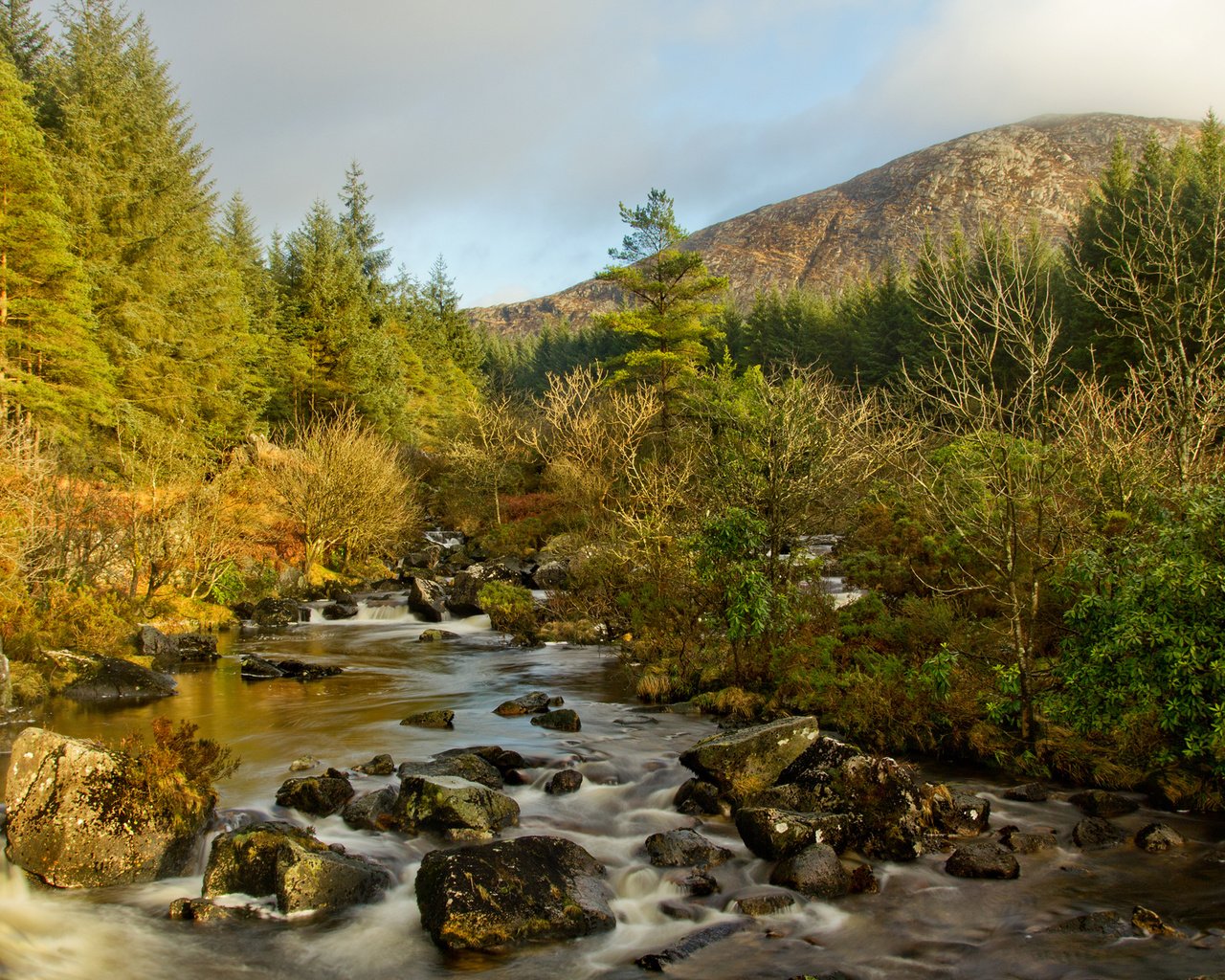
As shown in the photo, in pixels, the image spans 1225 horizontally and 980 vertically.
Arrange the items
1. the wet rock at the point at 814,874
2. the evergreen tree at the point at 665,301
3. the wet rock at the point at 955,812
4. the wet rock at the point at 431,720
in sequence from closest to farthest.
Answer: the wet rock at the point at 814,874 < the wet rock at the point at 955,812 < the wet rock at the point at 431,720 < the evergreen tree at the point at 665,301

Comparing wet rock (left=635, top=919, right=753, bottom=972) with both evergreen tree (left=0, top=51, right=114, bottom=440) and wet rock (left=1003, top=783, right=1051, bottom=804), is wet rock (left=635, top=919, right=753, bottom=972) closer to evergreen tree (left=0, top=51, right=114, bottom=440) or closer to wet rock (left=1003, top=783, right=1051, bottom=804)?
wet rock (left=1003, top=783, right=1051, bottom=804)

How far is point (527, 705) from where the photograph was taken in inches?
651

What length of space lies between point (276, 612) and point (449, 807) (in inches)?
733

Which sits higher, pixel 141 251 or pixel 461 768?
pixel 141 251

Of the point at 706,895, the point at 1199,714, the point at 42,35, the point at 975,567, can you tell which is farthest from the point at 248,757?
the point at 42,35

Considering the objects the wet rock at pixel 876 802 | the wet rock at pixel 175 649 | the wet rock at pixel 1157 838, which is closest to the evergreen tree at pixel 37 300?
the wet rock at pixel 175 649

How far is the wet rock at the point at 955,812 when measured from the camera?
32.9ft

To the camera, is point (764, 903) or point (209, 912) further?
point (764, 903)

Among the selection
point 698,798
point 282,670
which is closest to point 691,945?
point 698,798

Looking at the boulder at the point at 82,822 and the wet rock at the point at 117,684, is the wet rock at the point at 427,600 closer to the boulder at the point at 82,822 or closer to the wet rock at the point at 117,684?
the wet rock at the point at 117,684

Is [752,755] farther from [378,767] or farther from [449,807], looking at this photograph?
[378,767]

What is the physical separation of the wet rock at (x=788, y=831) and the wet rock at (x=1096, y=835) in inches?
103

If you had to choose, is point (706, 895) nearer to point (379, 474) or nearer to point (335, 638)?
point (335, 638)

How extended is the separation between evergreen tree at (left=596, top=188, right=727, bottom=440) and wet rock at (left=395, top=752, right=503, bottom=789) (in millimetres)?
26719
